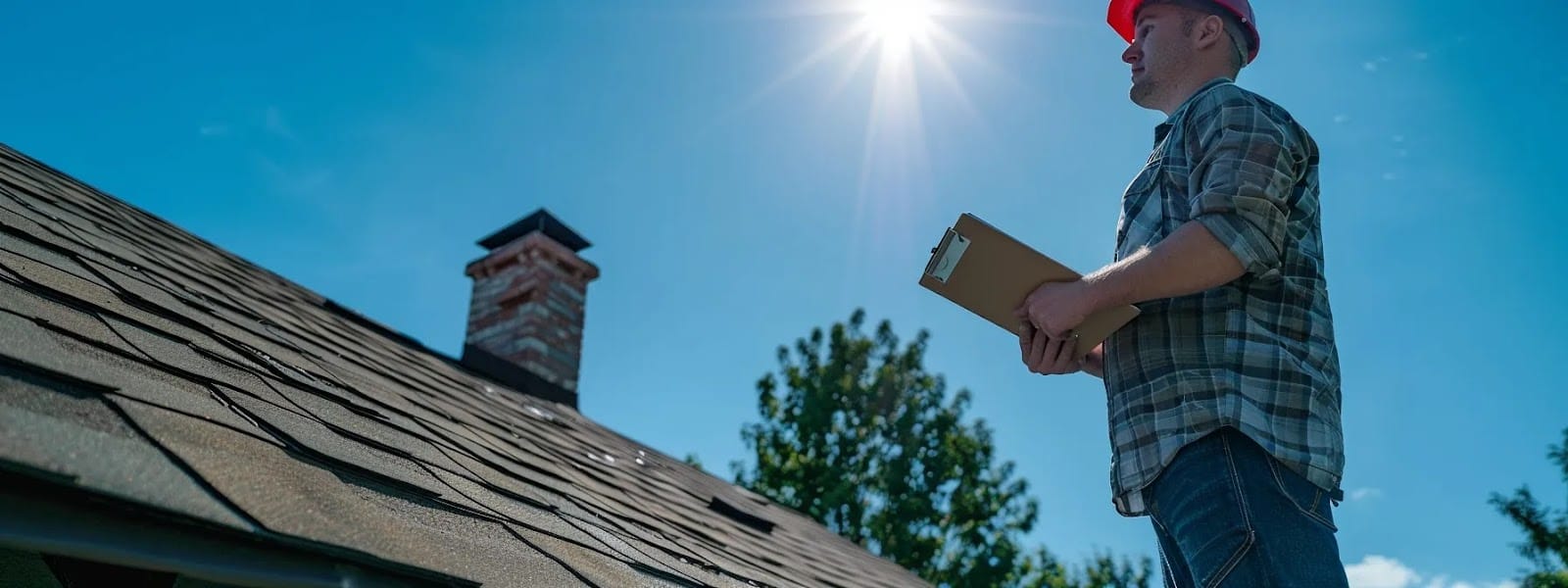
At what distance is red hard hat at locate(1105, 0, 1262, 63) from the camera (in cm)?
225

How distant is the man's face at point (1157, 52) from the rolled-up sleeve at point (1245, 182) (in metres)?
0.25

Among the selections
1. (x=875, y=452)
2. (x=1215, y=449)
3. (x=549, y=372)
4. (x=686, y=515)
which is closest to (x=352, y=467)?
(x=1215, y=449)

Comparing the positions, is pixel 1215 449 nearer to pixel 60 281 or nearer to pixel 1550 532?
pixel 60 281

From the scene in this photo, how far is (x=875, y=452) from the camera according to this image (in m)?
24.3

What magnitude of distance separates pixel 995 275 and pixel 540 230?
560cm

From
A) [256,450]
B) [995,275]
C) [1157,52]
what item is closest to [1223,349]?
[995,275]

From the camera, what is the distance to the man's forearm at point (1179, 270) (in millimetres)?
1871

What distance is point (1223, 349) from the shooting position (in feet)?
→ 6.37

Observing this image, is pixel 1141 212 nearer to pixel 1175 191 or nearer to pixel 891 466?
pixel 1175 191

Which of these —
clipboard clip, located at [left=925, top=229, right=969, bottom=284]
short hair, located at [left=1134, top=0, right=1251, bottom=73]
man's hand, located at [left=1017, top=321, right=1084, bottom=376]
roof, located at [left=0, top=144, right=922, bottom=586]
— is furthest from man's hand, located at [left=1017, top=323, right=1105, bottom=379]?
roof, located at [left=0, top=144, right=922, bottom=586]

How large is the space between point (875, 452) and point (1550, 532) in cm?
1271

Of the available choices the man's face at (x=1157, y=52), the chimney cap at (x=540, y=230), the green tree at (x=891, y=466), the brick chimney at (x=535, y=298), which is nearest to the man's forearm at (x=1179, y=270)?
the man's face at (x=1157, y=52)

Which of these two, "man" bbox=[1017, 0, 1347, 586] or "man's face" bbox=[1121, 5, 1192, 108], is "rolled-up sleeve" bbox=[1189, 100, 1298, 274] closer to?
"man" bbox=[1017, 0, 1347, 586]

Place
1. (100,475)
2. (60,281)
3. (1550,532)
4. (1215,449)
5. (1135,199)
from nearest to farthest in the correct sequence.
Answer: (100,475) → (1215,449) → (1135,199) → (60,281) → (1550,532)
